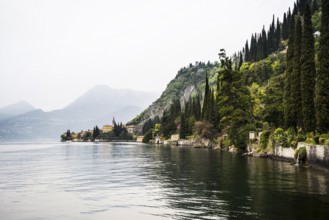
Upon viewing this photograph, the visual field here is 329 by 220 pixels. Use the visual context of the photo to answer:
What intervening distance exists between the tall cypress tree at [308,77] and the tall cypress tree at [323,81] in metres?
3.49

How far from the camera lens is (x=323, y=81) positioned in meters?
34.4

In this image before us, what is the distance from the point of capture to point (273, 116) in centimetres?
5603

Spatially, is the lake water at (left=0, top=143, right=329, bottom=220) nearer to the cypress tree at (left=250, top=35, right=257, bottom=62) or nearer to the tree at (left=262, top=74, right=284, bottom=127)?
the tree at (left=262, top=74, right=284, bottom=127)

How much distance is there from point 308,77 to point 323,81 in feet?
18.6

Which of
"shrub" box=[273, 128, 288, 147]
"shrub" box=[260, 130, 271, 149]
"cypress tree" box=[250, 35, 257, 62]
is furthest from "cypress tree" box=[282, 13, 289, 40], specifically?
"shrub" box=[273, 128, 288, 147]

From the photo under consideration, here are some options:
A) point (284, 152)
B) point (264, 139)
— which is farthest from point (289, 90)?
point (264, 139)

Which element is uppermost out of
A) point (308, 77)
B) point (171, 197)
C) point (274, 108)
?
point (308, 77)

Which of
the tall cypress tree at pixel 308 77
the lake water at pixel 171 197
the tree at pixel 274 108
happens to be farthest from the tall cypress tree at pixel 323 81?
the tree at pixel 274 108

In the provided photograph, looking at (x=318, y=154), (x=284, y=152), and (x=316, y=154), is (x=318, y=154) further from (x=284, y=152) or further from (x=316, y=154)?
(x=284, y=152)

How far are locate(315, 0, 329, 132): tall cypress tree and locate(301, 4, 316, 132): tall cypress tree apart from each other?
349cm

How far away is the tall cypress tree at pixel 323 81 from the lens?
112 feet

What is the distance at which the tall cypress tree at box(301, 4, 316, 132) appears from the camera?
127 ft

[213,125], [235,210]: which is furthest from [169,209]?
[213,125]

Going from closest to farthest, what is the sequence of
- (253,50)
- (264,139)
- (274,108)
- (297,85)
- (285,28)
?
(297,85), (264,139), (274,108), (285,28), (253,50)
